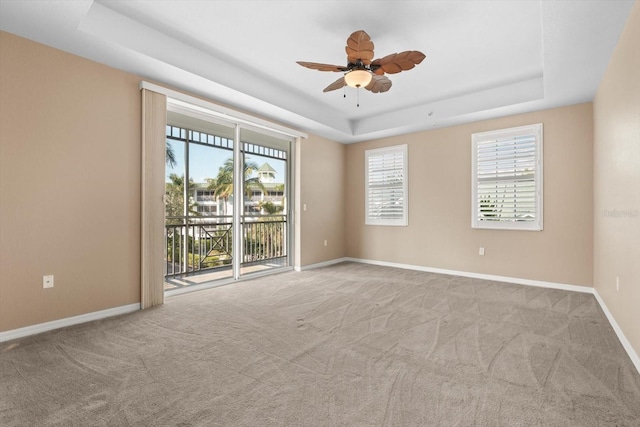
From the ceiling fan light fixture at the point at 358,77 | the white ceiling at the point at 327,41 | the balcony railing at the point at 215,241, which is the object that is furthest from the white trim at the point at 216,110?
the ceiling fan light fixture at the point at 358,77

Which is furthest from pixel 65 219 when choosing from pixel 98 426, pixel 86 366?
pixel 98 426

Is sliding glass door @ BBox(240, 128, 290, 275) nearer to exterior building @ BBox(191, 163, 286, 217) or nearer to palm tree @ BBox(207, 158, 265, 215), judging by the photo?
exterior building @ BBox(191, 163, 286, 217)

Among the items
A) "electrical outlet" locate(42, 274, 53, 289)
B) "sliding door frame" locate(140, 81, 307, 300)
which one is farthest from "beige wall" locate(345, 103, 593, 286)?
Result: "electrical outlet" locate(42, 274, 53, 289)

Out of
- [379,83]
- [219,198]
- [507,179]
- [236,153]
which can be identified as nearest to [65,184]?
[219,198]

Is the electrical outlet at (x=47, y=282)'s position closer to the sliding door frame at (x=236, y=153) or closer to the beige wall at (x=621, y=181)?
the sliding door frame at (x=236, y=153)

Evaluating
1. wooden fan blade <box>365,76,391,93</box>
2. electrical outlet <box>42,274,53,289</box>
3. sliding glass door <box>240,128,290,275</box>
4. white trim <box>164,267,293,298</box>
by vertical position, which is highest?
wooden fan blade <box>365,76,391,93</box>

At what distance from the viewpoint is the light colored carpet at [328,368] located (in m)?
1.69

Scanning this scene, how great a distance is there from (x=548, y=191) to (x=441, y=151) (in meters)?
1.79

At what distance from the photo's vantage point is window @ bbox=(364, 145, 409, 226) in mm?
6141

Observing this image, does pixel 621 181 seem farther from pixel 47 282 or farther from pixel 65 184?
pixel 47 282

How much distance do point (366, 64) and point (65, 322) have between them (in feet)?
13.0

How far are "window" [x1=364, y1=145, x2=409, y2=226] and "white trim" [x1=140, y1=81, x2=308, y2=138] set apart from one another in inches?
75.1

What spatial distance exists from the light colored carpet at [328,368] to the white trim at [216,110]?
2613mm

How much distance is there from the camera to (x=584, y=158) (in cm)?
429
